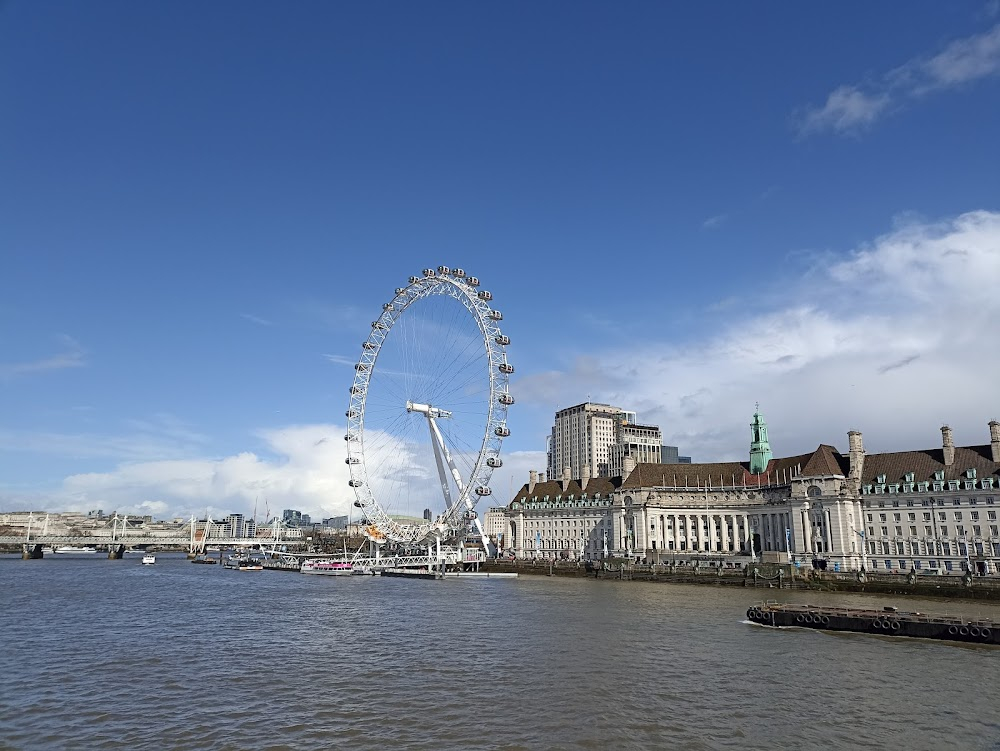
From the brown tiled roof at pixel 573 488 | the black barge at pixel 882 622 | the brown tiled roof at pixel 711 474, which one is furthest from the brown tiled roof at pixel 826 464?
the black barge at pixel 882 622

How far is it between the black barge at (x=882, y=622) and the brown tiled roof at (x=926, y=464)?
66.1 meters

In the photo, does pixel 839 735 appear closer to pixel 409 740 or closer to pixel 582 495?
pixel 409 740

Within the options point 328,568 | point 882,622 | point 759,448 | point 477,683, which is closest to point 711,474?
point 759,448

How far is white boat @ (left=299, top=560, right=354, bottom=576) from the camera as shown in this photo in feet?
429

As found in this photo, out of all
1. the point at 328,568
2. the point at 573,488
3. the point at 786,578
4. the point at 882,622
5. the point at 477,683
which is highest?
the point at 573,488

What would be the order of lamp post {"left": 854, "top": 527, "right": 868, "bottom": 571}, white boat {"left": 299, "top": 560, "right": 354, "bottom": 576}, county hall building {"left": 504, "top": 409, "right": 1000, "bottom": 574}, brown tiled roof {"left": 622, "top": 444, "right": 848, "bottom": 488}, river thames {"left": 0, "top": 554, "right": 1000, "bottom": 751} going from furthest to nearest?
brown tiled roof {"left": 622, "top": 444, "right": 848, "bottom": 488} < white boat {"left": 299, "top": 560, "right": 354, "bottom": 576} < lamp post {"left": 854, "top": 527, "right": 868, "bottom": 571} < county hall building {"left": 504, "top": 409, "right": 1000, "bottom": 574} < river thames {"left": 0, "top": 554, "right": 1000, "bottom": 751}

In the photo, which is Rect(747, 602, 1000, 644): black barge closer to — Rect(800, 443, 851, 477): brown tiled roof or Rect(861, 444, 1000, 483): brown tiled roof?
Rect(861, 444, 1000, 483): brown tiled roof

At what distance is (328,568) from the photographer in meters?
137

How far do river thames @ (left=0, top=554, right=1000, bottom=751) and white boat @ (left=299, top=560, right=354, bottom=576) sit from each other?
71174 mm

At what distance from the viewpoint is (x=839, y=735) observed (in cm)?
2500

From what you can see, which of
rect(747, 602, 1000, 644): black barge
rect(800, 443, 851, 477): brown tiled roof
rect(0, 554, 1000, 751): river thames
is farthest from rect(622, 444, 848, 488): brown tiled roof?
rect(747, 602, 1000, 644): black barge

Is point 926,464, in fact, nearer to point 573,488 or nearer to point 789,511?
point 789,511

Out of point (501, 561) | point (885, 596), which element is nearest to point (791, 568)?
point (885, 596)

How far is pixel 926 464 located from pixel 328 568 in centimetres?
10236
